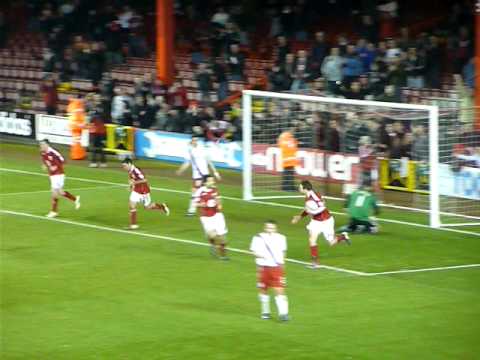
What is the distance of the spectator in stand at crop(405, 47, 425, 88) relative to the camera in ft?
111

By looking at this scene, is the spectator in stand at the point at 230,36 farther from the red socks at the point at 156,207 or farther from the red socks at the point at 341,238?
the red socks at the point at 341,238

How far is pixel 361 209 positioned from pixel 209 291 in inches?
228

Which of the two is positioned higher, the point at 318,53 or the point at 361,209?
the point at 318,53

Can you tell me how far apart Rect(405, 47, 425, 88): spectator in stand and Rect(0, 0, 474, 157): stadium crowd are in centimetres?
3

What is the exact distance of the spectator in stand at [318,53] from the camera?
36.3 meters

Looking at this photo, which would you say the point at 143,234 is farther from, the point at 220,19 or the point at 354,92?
the point at 220,19

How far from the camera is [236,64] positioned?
129 feet

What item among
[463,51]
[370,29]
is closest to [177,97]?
[370,29]

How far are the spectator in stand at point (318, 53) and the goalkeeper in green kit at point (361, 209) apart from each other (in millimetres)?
9985

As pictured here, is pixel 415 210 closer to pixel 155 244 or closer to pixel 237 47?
pixel 155 244

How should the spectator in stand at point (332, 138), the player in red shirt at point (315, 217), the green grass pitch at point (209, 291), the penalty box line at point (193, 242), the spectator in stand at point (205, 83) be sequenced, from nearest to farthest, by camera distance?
the green grass pitch at point (209, 291) < the penalty box line at point (193, 242) < the player in red shirt at point (315, 217) < the spectator in stand at point (332, 138) < the spectator in stand at point (205, 83)

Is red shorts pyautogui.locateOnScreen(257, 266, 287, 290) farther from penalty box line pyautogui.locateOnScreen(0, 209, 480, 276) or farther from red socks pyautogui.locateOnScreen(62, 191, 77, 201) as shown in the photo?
red socks pyautogui.locateOnScreen(62, 191, 77, 201)

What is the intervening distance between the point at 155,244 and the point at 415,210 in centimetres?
663

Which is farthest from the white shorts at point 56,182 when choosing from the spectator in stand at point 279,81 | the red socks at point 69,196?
the spectator in stand at point 279,81
